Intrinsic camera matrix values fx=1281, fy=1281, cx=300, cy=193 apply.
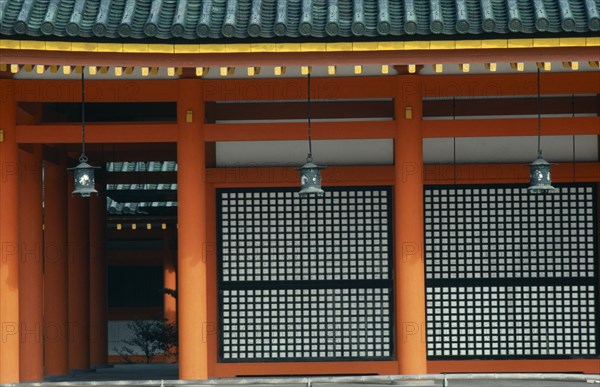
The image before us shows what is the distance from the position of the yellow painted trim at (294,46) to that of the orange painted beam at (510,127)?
6.82 ft

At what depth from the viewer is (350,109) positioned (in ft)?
60.1

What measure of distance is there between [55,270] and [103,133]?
435 centimetres

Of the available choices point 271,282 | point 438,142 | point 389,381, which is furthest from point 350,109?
point 389,381

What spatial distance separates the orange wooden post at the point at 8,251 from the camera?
1686cm

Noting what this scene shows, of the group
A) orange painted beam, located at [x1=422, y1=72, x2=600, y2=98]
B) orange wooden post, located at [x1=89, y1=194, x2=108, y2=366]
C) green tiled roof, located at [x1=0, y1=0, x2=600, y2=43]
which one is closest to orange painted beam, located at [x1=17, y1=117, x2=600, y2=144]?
orange painted beam, located at [x1=422, y1=72, x2=600, y2=98]

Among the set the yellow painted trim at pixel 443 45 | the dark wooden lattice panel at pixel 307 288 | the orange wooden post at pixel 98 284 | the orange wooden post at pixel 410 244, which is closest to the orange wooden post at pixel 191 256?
the dark wooden lattice panel at pixel 307 288

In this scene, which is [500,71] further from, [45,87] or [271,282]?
[45,87]

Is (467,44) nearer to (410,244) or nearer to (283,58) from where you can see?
(283,58)

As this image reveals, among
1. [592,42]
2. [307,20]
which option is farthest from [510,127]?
[307,20]

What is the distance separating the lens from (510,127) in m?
17.2

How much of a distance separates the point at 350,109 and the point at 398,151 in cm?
155

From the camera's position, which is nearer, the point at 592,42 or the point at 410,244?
the point at 592,42

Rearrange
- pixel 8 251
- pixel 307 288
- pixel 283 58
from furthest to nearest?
pixel 307 288, pixel 8 251, pixel 283 58

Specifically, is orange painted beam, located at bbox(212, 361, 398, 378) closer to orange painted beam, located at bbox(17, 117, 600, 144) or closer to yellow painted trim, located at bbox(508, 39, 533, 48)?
orange painted beam, located at bbox(17, 117, 600, 144)
